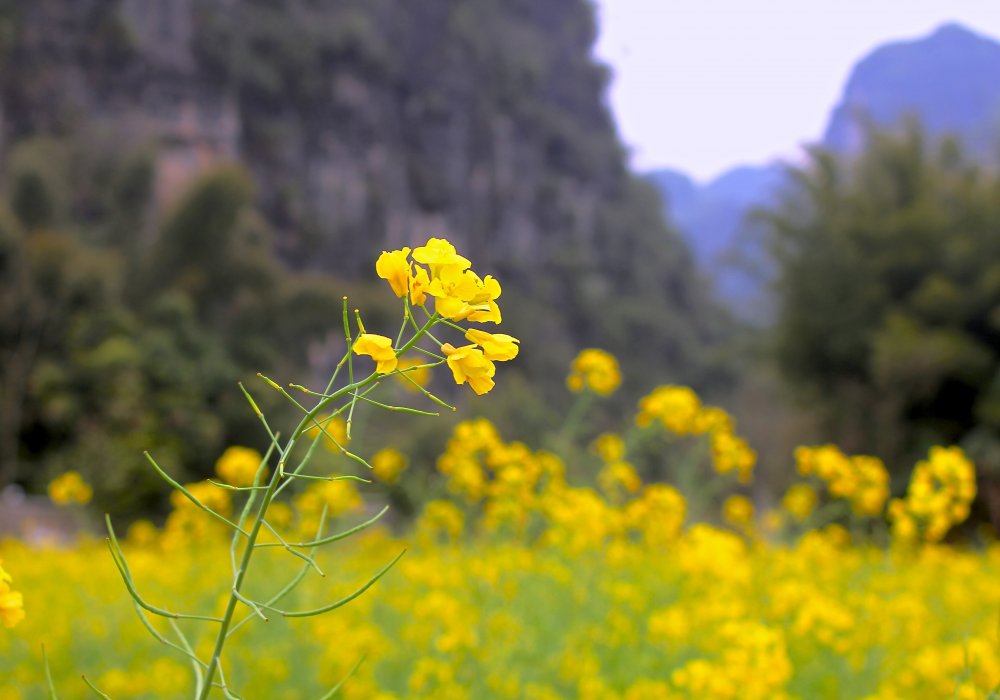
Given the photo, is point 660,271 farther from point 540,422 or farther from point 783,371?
point 783,371

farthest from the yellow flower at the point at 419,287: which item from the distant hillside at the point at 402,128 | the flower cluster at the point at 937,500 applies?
the distant hillside at the point at 402,128

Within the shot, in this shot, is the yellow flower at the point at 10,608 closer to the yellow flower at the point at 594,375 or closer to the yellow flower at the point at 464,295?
the yellow flower at the point at 464,295

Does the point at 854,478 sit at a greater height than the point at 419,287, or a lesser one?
greater

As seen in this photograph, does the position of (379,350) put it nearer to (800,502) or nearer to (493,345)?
(493,345)

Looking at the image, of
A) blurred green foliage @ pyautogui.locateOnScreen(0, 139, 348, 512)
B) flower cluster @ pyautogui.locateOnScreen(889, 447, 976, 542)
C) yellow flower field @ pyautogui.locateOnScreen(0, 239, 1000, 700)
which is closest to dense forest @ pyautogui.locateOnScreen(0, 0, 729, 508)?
blurred green foliage @ pyautogui.locateOnScreen(0, 139, 348, 512)

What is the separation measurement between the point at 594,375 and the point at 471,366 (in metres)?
1.52

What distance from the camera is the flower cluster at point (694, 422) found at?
2162 millimetres

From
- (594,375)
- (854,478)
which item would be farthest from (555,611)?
(854,478)

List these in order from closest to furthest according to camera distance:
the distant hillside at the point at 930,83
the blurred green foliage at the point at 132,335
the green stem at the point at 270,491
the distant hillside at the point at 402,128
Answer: the green stem at the point at 270,491 → the blurred green foliage at the point at 132,335 → the distant hillside at the point at 930,83 → the distant hillside at the point at 402,128

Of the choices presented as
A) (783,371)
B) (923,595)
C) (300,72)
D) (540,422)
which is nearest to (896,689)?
(923,595)

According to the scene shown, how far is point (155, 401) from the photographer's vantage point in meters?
8.97

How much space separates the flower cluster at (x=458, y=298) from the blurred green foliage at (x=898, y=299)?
6.60m

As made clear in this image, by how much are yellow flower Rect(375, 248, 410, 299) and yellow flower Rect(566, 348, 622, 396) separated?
4.78 feet

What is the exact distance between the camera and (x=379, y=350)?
1.75ft
